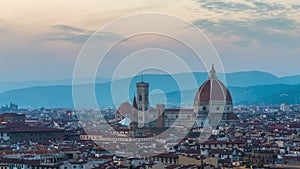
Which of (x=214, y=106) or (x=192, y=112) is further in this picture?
(x=214, y=106)

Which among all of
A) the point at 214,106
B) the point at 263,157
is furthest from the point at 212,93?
the point at 263,157

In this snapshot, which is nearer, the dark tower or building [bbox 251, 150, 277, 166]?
building [bbox 251, 150, 277, 166]

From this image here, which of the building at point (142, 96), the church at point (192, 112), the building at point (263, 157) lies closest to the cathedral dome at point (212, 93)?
the church at point (192, 112)

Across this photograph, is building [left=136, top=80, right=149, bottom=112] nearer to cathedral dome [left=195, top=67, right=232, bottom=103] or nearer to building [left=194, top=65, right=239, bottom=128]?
building [left=194, top=65, right=239, bottom=128]

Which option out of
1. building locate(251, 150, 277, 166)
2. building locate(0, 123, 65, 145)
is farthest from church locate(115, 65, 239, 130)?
building locate(251, 150, 277, 166)

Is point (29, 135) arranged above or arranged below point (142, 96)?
below

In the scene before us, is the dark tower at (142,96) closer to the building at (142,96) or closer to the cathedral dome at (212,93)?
the building at (142,96)

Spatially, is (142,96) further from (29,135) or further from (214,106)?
(29,135)

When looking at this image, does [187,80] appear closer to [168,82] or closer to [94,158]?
[94,158]
